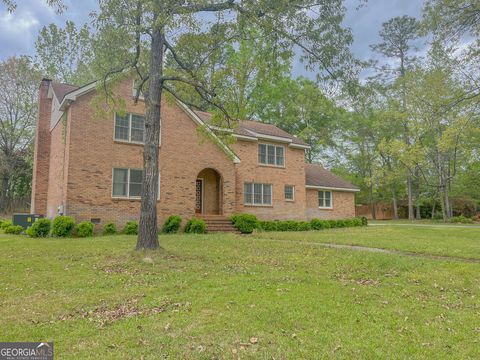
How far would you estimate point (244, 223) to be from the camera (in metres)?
18.5

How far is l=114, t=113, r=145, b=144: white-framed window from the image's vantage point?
1667 centimetres

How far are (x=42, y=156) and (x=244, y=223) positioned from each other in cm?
1191

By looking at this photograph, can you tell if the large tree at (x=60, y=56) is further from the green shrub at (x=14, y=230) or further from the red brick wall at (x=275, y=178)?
the green shrub at (x=14, y=230)

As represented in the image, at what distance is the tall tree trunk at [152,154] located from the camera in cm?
947

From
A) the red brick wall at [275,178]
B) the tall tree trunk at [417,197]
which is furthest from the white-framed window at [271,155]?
the tall tree trunk at [417,197]

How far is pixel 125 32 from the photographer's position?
10266 mm

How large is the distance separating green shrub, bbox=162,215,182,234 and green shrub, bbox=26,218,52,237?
15.6 ft

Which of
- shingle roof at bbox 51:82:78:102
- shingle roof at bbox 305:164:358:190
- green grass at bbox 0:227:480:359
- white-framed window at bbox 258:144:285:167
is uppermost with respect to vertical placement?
shingle roof at bbox 51:82:78:102

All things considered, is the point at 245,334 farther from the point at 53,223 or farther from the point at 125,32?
the point at 53,223

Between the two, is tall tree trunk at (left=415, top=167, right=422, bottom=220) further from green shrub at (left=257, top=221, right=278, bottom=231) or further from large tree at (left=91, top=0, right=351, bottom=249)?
large tree at (left=91, top=0, right=351, bottom=249)

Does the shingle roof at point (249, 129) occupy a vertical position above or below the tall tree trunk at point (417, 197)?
above

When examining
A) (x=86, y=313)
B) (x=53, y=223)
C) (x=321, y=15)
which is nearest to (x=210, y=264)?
(x=86, y=313)

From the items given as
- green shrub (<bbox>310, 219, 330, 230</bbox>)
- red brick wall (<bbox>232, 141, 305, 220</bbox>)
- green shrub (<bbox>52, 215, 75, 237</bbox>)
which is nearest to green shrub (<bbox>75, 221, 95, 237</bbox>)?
green shrub (<bbox>52, 215, 75, 237</bbox>)

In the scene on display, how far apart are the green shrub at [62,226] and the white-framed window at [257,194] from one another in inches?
398
